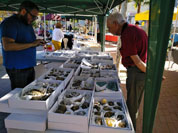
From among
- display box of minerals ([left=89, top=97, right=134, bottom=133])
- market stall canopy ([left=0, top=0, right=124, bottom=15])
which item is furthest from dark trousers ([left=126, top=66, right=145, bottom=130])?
market stall canopy ([left=0, top=0, right=124, bottom=15])

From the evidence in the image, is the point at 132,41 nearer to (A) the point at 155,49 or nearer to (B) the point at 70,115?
(A) the point at 155,49

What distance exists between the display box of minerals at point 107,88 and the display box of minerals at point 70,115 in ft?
0.95

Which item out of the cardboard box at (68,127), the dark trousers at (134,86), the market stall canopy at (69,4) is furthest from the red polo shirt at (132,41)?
the market stall canopy at (69,4)

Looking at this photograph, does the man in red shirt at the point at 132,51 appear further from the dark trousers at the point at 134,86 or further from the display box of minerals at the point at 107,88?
the display box of minerals at the point at 107,88

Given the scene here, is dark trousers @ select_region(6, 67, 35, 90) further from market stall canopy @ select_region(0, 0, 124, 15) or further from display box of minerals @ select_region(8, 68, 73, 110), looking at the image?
market stall canopy @ select_region(0, 0, 124, 15)

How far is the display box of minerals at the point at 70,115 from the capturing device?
51.3 inches

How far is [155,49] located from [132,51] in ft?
2.81

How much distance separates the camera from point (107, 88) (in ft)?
6.60

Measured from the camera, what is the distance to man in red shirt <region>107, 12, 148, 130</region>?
182 cm

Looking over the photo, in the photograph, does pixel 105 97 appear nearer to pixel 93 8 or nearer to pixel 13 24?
pixel 13 24

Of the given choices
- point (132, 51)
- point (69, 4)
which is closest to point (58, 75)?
point (132, 51)

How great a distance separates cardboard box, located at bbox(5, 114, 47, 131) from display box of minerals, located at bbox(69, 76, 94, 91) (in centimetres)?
75

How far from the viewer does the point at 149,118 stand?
1.06 meters

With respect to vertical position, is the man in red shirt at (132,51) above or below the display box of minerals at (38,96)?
above
